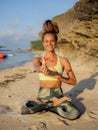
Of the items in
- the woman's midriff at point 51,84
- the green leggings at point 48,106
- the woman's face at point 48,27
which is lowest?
the green leggings at point 48,106

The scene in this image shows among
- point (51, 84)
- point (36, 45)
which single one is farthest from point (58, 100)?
point (36, 45)

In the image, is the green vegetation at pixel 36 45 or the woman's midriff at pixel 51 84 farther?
the green vegetation at pixel 36 45

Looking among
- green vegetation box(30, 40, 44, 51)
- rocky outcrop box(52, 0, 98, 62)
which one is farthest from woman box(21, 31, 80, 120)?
green vegetation box(30, 40, 44, 51)

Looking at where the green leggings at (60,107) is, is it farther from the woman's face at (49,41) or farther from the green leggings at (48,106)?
the woman's face at (49,41)

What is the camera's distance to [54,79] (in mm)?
5031

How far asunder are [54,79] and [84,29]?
7630 millimetres

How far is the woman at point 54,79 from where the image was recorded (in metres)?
4.75

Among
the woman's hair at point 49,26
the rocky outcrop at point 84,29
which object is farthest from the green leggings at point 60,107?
the rocky outcrop at point 84,29

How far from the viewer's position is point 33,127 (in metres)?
4.26

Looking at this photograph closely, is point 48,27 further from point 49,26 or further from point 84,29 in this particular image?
point 84,29

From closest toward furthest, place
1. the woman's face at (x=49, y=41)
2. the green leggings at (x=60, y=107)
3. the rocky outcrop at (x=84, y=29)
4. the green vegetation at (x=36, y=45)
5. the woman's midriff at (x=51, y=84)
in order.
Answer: the green leggings at (x=60, y=107)
the woman's face at (x=49, y=41)
the woman's midriff at (x=51, y=84)
the rocky outcrop at (x=84, y=29)
the green vegetation at (x=36, y=45)

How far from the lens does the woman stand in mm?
4746

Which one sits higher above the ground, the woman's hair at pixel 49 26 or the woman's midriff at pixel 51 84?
the woman's hair at pixel 49 26

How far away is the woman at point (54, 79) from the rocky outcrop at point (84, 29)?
22.8 ft
